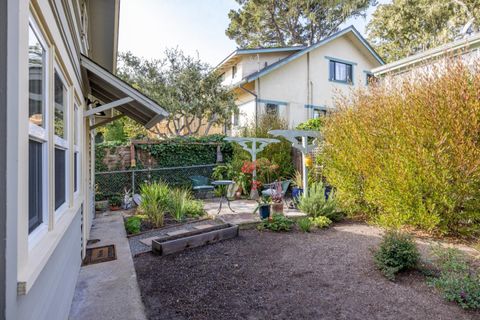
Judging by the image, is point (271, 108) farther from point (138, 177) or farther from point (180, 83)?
point (138, 177)

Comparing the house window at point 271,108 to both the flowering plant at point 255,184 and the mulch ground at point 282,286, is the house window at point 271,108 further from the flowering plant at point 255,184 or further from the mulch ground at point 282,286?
the mulch ground at point 282,286

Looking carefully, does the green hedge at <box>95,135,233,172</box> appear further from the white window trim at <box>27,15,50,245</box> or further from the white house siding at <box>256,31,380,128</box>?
the white window trim at <box>27,15,50,245</box>

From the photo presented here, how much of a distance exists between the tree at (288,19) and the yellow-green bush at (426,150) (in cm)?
1821

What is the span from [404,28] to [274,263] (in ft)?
73.2

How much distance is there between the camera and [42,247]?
5.32 feet

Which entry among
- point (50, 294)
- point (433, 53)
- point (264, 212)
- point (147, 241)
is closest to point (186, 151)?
point (264, 212)

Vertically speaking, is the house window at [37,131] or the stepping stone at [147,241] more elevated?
the house window at [37,131]

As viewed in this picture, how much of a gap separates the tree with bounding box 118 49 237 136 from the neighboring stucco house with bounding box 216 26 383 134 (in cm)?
129

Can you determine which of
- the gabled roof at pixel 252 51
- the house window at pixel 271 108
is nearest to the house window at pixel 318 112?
the house window at pixel 271 108

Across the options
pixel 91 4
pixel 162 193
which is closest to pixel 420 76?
pixel 162 193

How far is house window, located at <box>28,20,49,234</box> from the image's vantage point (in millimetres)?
1604

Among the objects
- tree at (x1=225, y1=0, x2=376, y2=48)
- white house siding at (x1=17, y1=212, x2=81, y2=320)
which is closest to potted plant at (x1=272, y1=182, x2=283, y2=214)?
white house siding at (x1=17, y1=212, x2=81, y2=320)

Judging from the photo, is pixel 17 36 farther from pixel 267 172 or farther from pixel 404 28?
pixel 404 28

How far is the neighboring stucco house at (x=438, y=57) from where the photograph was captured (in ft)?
17.3
